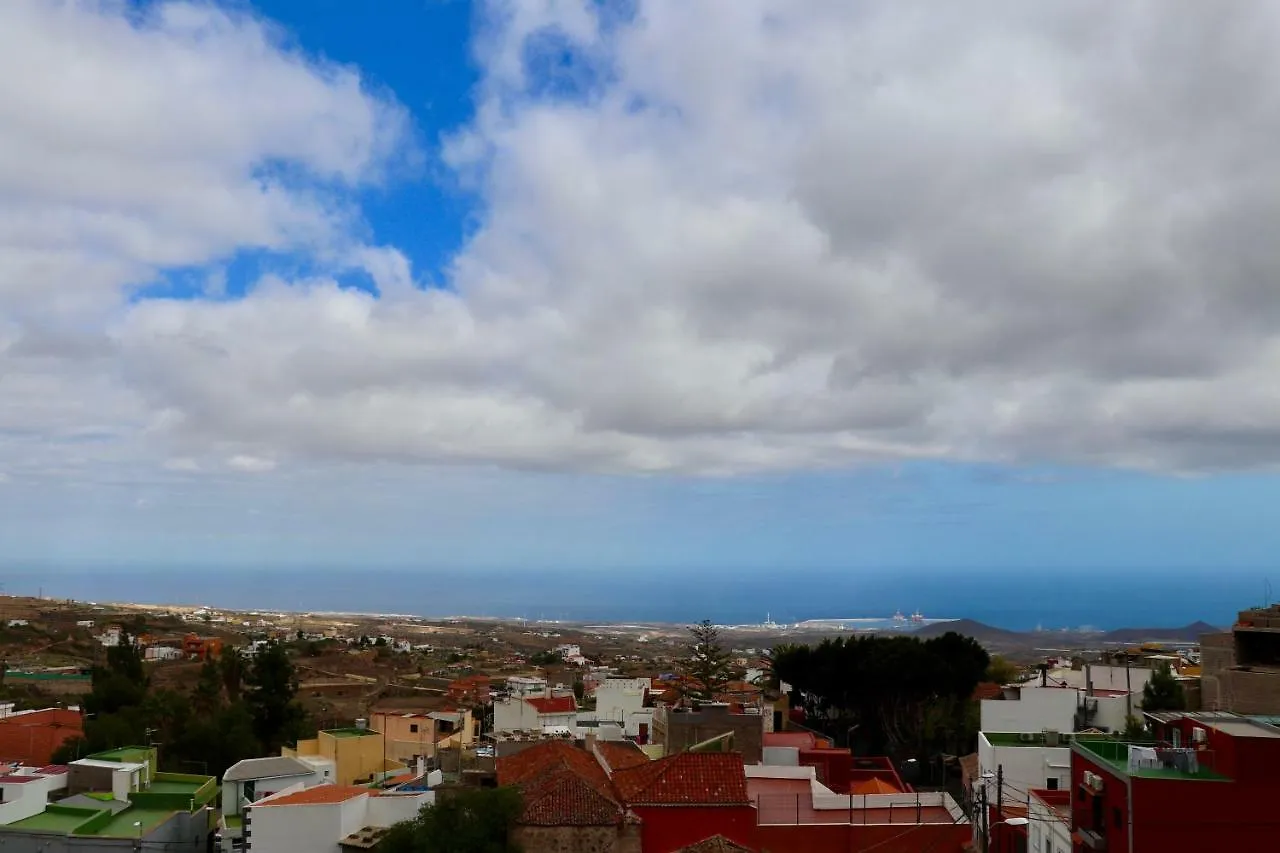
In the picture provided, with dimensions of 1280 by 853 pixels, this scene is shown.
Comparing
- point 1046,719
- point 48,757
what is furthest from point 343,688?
point 1046,719

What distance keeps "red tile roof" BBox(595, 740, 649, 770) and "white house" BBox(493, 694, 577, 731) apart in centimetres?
824

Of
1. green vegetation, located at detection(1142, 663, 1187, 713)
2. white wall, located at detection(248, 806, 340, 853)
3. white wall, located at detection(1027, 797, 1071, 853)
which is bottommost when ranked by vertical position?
white wall, located at detection(248, 806, 340, 853)

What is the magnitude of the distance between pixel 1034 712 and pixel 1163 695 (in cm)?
508

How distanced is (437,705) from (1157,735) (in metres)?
33.0

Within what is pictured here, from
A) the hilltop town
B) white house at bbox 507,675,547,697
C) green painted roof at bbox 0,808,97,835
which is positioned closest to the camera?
the hilltop town

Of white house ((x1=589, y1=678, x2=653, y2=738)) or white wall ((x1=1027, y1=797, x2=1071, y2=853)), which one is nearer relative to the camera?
white wall ((x1=1027, y1=797, x2=1071, y2=853))

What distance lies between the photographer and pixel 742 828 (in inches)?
851

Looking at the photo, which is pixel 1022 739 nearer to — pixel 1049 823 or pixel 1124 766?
pixel 1049 823

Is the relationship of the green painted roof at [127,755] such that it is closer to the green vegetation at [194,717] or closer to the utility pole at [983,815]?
the green vegetation at [194,717]

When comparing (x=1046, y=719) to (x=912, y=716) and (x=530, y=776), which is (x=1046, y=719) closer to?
(x=912, y=716)

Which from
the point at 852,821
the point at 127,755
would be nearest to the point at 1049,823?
the point at 852,821

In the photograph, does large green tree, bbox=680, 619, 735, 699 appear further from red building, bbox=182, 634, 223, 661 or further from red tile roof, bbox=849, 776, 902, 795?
red building, bbox=182, 634, 223, 661

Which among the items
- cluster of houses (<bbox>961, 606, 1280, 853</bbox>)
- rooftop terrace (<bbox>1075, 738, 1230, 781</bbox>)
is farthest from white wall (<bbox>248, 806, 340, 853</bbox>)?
rooftop terrace (<bbox>1075, 738, 1230, 781</bbox>)

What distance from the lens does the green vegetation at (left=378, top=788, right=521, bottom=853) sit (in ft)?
66.3
